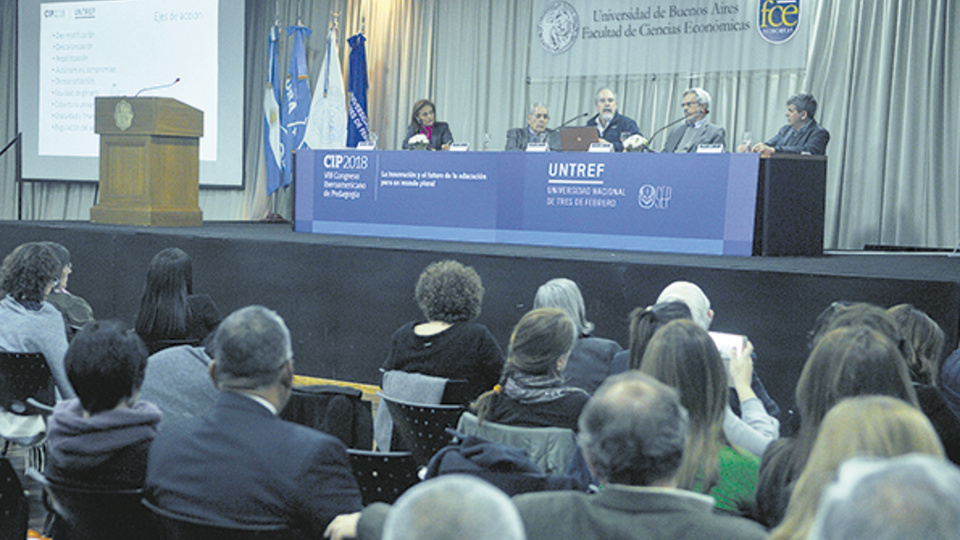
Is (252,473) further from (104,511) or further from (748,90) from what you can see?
(748,90)

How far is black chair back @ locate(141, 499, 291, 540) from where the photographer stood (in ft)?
5.69

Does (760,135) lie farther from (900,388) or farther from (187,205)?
(900,388)

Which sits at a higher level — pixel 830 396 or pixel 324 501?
pixel 830 396

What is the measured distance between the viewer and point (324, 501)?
1.80m

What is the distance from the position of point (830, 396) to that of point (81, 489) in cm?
154

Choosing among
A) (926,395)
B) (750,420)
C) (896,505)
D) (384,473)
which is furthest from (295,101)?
(896,505)

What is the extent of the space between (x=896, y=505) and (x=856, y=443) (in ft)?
1.49

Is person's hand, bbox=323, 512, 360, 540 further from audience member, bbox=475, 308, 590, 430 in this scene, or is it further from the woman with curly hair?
the woman with curly hair

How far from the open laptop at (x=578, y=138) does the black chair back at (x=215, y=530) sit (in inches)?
178

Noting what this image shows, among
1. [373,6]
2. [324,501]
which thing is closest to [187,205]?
[373,6]

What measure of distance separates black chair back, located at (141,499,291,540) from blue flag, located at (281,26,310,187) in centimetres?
807

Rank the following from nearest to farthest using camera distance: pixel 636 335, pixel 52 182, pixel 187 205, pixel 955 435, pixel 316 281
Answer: pixel 955 435 < pixel 636 335 < pixel 316 281 < pixel 187 205 < pixel 52 182

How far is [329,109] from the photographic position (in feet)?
30.8

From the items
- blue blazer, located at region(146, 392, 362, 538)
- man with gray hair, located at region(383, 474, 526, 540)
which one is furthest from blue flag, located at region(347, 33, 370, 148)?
man with gray hair, located at region(383, 474, 526, 540)
